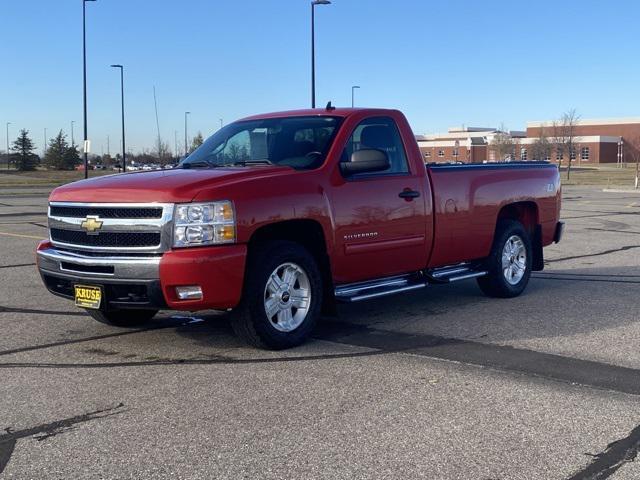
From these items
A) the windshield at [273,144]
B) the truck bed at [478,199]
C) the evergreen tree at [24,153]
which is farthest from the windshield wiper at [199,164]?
the evergreen tree at [24,153]

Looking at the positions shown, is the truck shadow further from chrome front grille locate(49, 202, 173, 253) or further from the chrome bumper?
chrome front grille locate(49, 202, 173, 253)

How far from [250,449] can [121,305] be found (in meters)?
2.27

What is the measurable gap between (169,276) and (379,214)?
7.25 feet

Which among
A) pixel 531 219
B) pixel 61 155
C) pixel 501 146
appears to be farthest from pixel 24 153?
pixel 531 219

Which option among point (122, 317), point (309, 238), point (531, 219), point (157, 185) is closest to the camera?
point (157, 185)

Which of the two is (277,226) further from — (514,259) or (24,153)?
(24,153)

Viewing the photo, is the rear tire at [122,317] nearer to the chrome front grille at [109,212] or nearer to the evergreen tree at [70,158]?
the chrome front grille at [109,212]

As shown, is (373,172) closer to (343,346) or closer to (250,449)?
(343,346)

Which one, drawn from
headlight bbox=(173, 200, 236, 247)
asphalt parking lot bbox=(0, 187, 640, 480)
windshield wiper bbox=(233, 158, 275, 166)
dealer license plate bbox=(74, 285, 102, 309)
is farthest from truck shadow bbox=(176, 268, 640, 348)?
windshield wiper bbox=(233, 158, 275, 166)

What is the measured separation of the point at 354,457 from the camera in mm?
4035

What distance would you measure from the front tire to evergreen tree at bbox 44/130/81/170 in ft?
296

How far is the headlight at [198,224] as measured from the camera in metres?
5.73

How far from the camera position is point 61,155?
91500 mm

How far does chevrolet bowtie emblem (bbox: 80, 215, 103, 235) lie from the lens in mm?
6059
